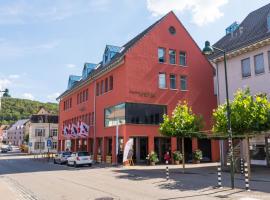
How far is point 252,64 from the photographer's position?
26.2 m

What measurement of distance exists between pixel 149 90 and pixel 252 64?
1138cm

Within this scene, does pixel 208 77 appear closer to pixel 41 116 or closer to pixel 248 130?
pixel 248 130

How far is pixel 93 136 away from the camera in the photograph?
40.0 m

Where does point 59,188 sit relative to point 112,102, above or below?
below

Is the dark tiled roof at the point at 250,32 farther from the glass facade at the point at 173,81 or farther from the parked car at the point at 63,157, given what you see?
the parked car at the point at 63,157

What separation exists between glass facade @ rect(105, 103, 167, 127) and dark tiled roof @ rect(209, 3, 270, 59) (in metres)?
8.15

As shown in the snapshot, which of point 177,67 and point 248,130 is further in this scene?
point 177,67

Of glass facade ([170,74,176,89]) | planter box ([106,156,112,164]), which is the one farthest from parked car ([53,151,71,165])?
glass facade ([170,74,176,89])

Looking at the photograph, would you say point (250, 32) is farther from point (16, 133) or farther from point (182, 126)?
point (16, 133)

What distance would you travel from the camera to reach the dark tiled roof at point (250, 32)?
26259 mm

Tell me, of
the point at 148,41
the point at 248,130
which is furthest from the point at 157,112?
the point at 248,130

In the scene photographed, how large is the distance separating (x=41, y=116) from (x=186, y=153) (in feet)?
182

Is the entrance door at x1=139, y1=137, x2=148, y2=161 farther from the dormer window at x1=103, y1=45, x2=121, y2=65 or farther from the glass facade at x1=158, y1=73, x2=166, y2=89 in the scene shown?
the dormer window at x1=103, y1=45, x2=121, y2=65

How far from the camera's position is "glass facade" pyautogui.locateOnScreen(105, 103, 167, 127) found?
32.5 meters
